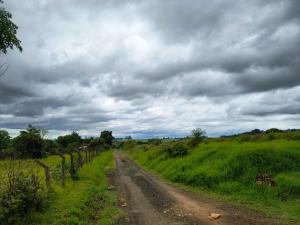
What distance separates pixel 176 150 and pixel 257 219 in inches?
958

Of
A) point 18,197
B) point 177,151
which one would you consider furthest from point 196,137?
point 18,197

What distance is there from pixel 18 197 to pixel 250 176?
13877 mm

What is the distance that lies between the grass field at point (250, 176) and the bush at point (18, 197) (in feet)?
30.2

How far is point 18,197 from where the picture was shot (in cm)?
1315

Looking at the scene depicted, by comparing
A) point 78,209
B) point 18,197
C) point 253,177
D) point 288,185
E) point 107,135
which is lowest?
point 78,209

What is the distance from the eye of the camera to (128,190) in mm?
23656

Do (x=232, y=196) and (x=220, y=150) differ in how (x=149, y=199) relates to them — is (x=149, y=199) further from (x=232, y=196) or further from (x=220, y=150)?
(x=220, y=150)

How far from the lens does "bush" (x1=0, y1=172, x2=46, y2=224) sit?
41.6 feet

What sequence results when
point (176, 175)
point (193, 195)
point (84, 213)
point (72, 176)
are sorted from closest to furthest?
point (84, 213) → point (193, 195) → point (72, 176) → point (176, 175)

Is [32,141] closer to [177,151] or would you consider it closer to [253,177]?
[177,151]

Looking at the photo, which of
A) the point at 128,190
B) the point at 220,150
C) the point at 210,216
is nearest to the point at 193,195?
the point at 128,190

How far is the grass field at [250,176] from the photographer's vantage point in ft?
57.7

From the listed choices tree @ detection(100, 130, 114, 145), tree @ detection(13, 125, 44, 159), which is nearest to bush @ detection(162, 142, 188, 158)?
tree @ detection(13, 125, 44, 159)

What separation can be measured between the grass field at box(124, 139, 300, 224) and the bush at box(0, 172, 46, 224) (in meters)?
9.20
